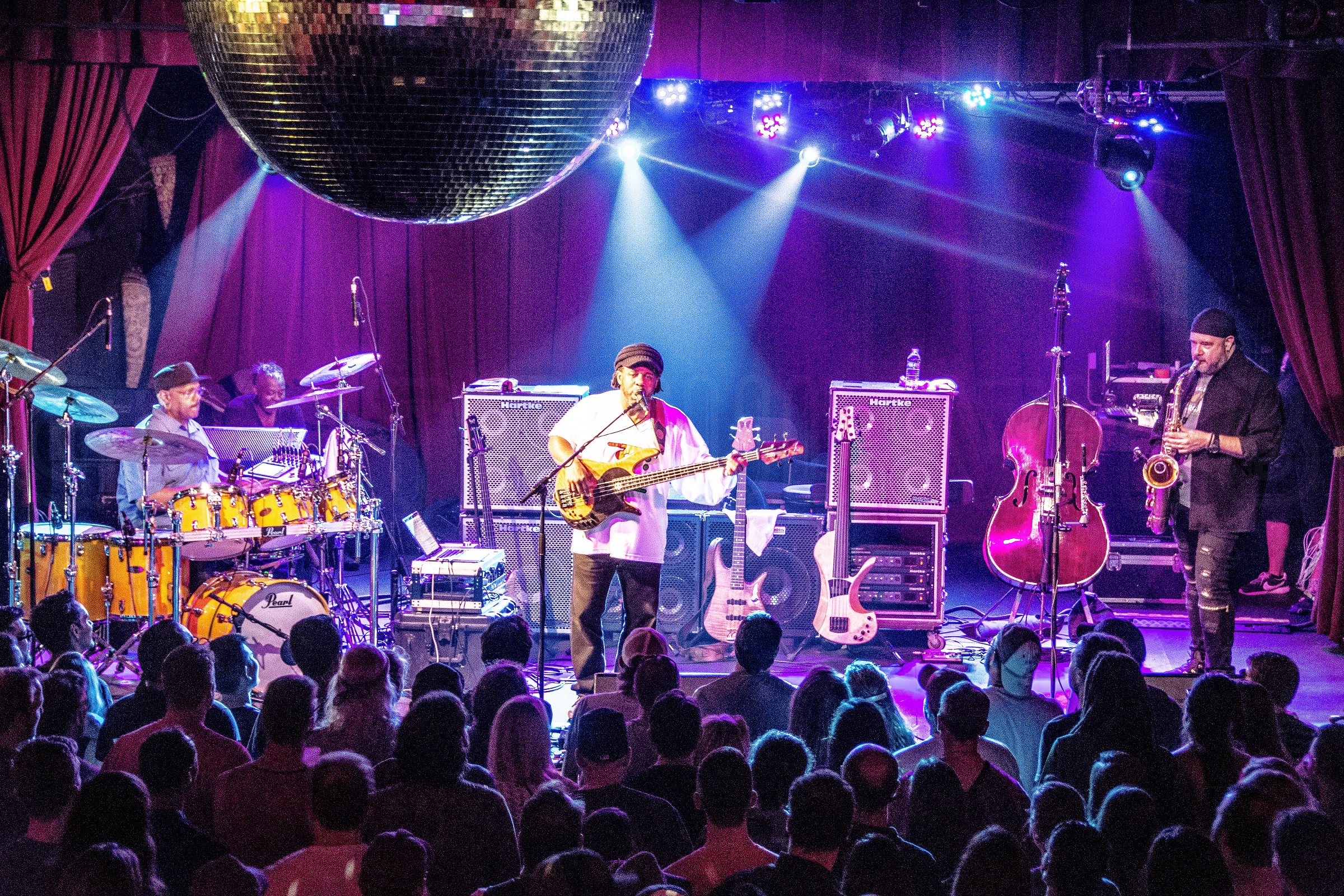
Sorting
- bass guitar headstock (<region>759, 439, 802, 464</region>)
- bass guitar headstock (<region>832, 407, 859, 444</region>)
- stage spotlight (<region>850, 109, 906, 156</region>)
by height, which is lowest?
bass guitar headstock (<region>759, 439, 802, 464</region>)

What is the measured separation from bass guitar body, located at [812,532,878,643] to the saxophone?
184 cm

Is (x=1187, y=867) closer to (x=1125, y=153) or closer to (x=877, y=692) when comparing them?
(x=877, y=692)

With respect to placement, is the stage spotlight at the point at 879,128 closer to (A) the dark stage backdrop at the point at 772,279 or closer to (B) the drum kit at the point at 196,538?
(A) the dark stage backdrop at the point at 772,279

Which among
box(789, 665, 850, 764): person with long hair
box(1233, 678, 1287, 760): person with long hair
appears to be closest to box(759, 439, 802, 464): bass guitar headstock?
box(789, 665, 850, 764): person with long hair

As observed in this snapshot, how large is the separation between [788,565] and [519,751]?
502cm

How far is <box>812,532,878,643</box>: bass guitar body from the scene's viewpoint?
8336 millimetres

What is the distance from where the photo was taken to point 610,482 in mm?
6961

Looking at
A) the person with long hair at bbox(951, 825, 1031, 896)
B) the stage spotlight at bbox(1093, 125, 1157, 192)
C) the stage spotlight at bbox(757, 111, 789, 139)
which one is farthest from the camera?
the stage spotlight at bbox(757, 111, 789, 139)

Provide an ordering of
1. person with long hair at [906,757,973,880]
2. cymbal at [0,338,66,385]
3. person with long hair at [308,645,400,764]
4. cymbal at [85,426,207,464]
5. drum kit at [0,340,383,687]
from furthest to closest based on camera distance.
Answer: cymbal at [0,338,66,385]
drum kit at [0,340,383,687]
cymbal at [85,426,207,464]
person with long hair at [308,645,400,764]
person with long hair at [906,757,973,880]

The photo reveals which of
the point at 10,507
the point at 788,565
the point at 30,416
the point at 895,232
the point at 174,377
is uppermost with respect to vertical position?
the point at 895,232

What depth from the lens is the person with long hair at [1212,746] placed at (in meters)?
3.99

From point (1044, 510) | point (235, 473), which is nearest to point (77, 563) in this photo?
point (235, 473)

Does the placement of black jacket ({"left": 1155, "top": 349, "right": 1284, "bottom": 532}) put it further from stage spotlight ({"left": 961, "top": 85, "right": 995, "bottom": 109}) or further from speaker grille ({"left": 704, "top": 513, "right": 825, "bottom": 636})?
stage spotlight ({"left": 961, "top": 85, "right": 995, "bottom": 109})

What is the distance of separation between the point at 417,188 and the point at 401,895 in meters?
1.84
